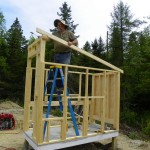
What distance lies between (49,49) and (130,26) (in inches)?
368

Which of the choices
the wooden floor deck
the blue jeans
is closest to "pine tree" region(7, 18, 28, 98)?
the wooden floor deck

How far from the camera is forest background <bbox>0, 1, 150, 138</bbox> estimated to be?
19.9m

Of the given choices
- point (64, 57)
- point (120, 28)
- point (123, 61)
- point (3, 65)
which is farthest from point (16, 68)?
point (64, 57)

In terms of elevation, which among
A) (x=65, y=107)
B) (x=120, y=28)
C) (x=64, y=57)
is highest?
(x=120, y=28)

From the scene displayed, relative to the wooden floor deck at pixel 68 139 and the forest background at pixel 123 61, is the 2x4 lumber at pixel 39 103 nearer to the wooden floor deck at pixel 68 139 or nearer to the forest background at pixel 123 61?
the wooden floor deck at pixel 68 139

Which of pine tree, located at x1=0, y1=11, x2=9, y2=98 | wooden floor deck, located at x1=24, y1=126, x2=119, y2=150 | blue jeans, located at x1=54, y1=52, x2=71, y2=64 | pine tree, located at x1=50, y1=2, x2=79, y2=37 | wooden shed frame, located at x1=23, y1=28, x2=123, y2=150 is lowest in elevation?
wooden floor deck, located at x1=24, y1=126, x2=119, y2=150

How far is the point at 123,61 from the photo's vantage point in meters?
22.1

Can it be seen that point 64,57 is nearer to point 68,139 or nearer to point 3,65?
point 68,139

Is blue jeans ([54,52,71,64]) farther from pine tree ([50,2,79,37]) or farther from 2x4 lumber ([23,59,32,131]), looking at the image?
pine tree ([50,2,79,37])

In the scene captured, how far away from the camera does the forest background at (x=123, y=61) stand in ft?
65.3

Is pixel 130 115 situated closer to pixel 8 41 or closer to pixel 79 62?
pixel 79 62

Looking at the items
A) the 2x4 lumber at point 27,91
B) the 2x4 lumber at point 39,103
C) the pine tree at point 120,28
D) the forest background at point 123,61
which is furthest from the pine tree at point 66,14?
the 2x4 lumber at point 39,103

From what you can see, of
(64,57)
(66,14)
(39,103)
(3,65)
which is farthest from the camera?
(66,14)

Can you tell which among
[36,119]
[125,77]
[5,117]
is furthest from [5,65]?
[36,119]
